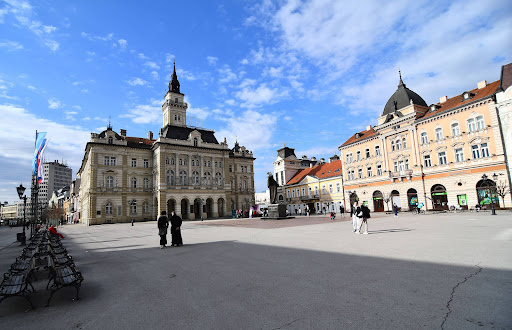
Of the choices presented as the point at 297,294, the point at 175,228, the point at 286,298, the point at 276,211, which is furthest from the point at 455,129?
the point at 286,298

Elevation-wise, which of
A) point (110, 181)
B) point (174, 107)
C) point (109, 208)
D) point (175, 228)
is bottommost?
point (175, 228)

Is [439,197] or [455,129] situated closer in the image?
[455,129]

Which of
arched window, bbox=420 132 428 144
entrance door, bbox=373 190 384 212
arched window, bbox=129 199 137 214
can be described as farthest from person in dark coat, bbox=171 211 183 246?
arched window, bbox=129 199 137 214

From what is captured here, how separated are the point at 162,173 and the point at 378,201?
38.0 metres

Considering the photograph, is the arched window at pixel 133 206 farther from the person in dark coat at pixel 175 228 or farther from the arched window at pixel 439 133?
the arched window at pixel 439 133

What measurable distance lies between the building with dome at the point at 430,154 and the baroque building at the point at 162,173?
1072 inches

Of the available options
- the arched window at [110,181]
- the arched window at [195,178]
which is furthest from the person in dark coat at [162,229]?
the arched window at [110,181]

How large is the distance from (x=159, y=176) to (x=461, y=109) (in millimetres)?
46679

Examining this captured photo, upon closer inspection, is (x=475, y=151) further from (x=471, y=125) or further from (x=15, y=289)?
(x=15, y=289)

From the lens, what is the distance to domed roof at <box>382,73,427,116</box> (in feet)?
132

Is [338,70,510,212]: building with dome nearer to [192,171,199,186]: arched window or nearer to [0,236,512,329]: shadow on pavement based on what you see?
[0,236,512,329]: shadow on pavement

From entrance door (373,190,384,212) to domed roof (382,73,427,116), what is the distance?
13.1 m

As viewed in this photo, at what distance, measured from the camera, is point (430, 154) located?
3619 centimetres

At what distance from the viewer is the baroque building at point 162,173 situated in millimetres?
47812
